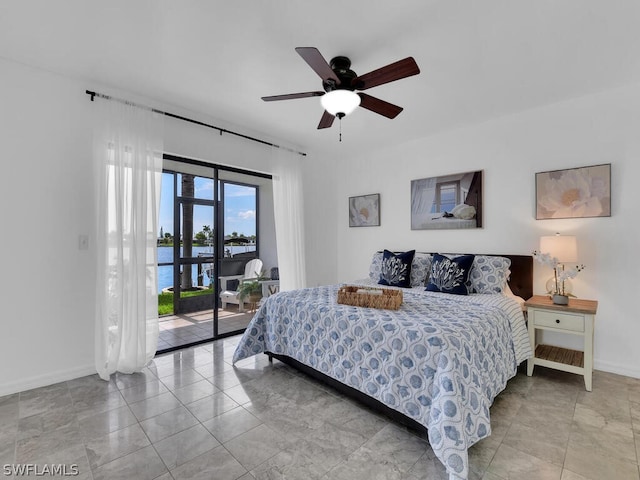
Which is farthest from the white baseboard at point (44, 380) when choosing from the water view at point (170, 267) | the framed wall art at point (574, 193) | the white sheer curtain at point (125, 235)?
the framed wall art at point (574, 193)

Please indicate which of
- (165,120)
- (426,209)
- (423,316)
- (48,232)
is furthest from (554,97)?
(48,232)

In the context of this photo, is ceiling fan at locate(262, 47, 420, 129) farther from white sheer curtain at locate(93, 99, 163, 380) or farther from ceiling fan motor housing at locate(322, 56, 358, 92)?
white sheer curtain at locate(93, 99, 163, 380)

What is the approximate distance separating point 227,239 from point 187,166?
→ 1044mm

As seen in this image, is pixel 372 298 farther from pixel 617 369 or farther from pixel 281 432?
pixel 617 369

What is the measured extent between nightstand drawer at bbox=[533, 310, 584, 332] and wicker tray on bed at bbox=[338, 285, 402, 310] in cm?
127

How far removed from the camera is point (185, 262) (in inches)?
149

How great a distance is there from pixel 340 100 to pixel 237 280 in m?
3.02

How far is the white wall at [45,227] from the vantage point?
2.40m

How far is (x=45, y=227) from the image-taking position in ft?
8.37

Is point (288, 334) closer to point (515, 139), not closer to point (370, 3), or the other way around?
point (370, 3)

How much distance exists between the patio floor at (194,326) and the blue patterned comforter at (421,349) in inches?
42.3

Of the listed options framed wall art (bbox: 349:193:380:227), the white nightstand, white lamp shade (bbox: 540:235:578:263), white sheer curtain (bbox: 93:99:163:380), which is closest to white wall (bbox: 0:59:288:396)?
white sheer curtain (bbox: 93:99:163:380)

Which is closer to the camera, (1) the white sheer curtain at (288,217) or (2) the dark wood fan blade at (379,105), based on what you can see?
(2) the dark wood fan blade at (379,105)

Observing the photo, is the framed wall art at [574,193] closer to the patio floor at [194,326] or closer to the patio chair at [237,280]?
the patio chair at [237,280]
